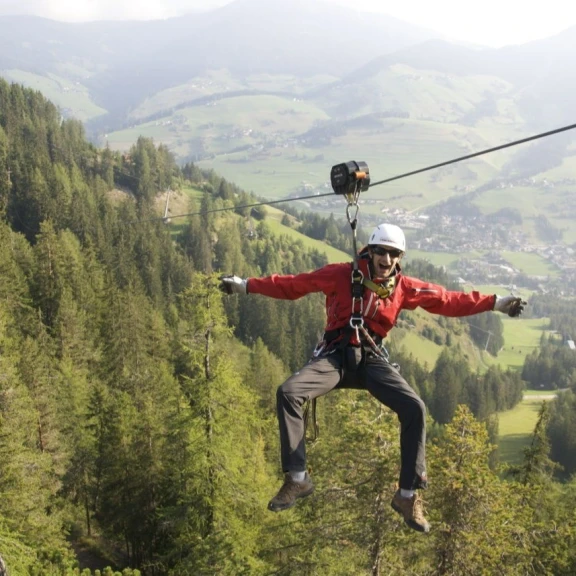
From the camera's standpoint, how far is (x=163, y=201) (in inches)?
5192

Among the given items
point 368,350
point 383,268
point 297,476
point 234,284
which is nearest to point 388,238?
point 383,268

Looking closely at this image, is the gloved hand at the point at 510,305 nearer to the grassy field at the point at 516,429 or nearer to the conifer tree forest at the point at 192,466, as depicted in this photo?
the conifer tree forest at the point at 192,466

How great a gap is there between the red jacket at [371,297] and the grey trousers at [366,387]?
1.97 feet

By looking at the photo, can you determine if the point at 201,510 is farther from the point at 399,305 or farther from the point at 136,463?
the point at 399,305

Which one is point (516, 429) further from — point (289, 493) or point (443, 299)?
point (289, 493)

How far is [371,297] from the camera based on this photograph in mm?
8117

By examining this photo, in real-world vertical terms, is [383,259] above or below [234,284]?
above

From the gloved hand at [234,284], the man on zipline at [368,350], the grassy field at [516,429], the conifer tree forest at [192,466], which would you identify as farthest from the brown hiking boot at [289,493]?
the grassy field at [516,429]

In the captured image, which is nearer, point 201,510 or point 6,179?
point 201,510

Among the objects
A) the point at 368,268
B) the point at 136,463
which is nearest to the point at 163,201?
the point at 136,463

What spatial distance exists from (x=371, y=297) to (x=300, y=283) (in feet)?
3.67

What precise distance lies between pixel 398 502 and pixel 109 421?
1013 inches

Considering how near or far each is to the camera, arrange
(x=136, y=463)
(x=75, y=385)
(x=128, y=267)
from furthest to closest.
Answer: (x=128, y=267)
(x=75, y=385)
(x=136, y=463)

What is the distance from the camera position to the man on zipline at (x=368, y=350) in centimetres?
757
